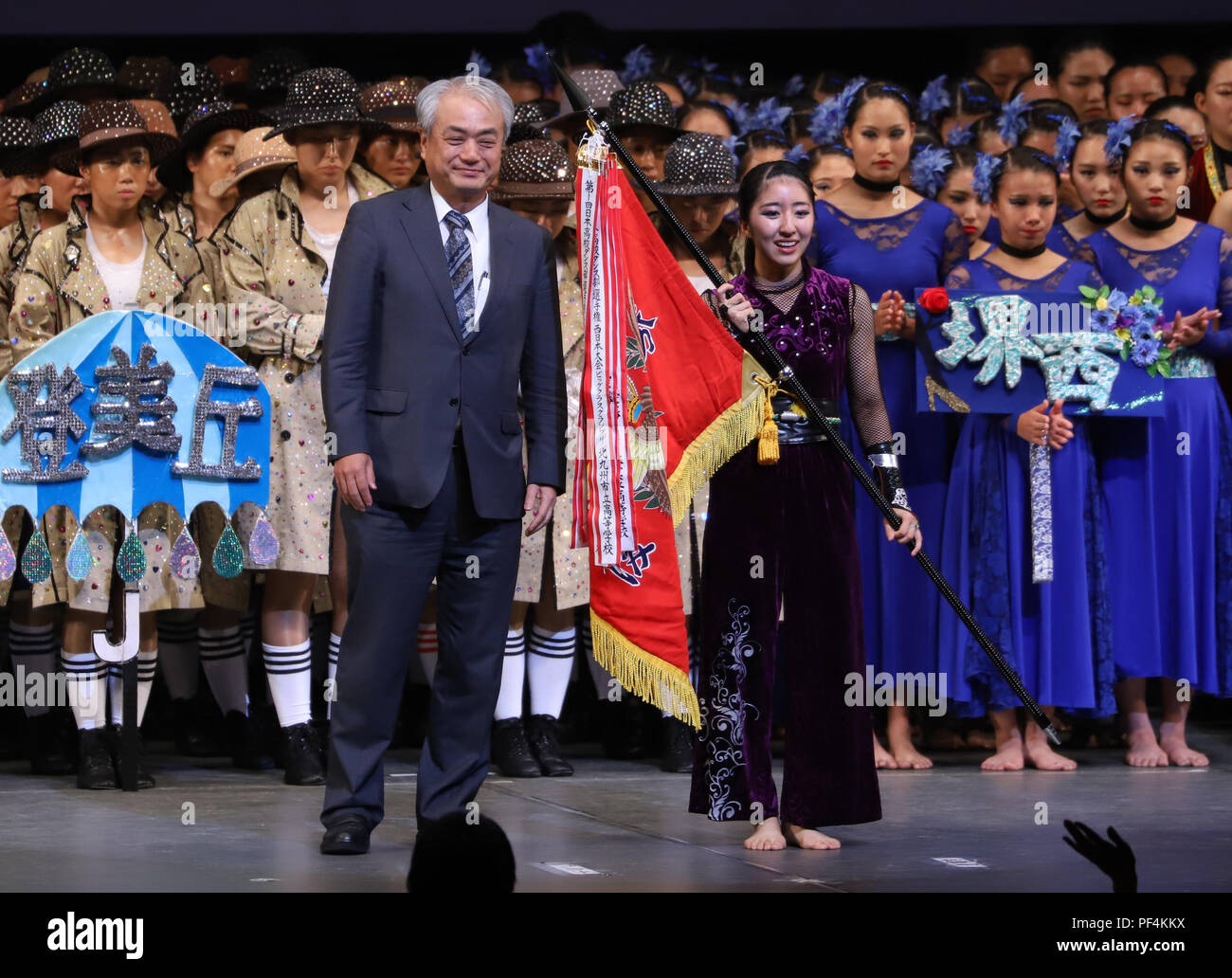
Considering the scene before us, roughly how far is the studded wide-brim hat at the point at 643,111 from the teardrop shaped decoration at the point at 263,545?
1892 millimetres

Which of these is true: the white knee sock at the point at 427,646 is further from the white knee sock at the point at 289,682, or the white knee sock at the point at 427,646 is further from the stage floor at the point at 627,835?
the white knee sock at the point at 289,682

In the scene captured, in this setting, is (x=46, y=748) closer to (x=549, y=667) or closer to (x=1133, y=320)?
(x=549, y=667)

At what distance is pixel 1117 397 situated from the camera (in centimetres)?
657

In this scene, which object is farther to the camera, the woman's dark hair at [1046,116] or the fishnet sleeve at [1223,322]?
the woman's dark hair at [1046,116]

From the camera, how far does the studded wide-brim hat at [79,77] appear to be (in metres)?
7.25

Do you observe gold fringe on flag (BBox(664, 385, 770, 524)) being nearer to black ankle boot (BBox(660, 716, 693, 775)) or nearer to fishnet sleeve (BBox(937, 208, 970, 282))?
black ankle boot (BBox(660, 716, 693, 775))

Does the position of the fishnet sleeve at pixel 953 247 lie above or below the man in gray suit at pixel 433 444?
above

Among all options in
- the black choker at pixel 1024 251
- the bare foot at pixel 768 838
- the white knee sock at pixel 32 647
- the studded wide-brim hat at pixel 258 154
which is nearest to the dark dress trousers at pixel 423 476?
the bare foot at pixel 768 838

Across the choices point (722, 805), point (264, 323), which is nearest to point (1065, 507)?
point (722, 805)

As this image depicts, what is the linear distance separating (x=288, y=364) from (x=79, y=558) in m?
0.89

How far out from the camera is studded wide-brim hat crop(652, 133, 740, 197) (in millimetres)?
6473

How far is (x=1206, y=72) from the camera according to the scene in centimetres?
764
